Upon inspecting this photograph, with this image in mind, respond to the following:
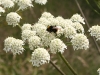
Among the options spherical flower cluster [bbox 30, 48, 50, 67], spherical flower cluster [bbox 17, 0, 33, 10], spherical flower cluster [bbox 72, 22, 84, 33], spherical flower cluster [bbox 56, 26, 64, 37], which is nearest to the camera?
spherical flower cluster [bbox 30, 48, 50, 67]

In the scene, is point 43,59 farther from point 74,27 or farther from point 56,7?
point 56,7

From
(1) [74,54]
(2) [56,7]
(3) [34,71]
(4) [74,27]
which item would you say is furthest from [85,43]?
(2) [56,7]

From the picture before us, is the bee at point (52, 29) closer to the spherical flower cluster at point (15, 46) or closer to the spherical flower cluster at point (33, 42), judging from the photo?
the spherical flower cluster at point (33, 42)

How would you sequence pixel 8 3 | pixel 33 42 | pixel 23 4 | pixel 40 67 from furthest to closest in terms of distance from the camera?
1. pixel 40 67
2. pixel 23 4
3. pixel 8 3
4. pixel 33 42

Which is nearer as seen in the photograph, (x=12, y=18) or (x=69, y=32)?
(x=69, y=32)

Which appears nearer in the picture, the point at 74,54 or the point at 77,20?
the point at 77,20

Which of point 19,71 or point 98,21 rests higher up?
point 98,21

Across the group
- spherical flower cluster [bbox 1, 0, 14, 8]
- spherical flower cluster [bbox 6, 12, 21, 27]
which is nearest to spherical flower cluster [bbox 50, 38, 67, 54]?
spherical flower cluster [bbox 6, 12, 21, 27]

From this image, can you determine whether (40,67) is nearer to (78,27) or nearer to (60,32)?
(78,27)

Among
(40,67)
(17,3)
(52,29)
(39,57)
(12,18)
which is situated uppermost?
(40,67)

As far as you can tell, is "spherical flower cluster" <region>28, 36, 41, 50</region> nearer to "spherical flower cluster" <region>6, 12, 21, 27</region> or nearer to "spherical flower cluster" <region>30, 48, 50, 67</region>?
"spherical flower cluster" <region>30, 48, 50, 67</region>

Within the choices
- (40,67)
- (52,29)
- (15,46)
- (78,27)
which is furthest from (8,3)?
(40,67)
